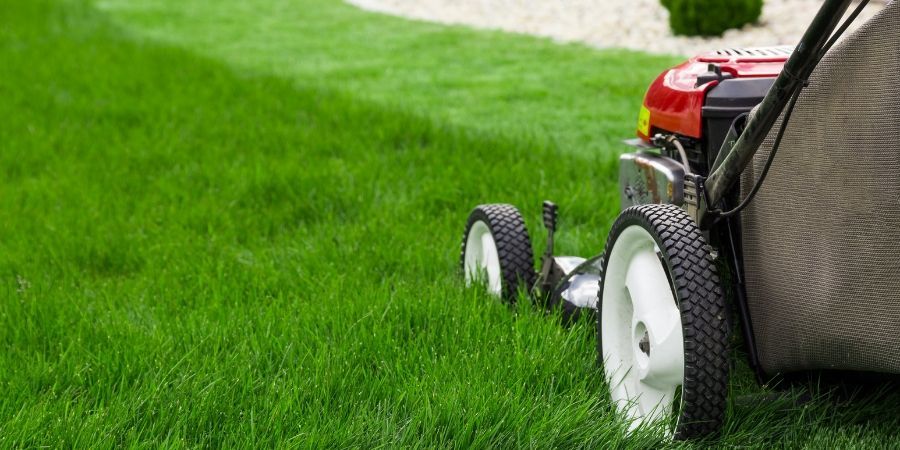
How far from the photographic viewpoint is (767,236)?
176cm

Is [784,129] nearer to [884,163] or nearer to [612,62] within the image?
[884,163]


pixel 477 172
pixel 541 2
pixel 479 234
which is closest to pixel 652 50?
pixel 541 2

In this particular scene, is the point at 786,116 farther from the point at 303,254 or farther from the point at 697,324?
the point at 303,254

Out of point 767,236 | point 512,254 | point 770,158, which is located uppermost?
point 770,158

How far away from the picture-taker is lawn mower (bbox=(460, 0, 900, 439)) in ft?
5.03

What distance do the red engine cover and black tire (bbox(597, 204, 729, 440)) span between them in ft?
1.31

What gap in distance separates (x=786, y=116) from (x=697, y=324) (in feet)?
1.23

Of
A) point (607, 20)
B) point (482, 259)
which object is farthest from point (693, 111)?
point (607, 20)

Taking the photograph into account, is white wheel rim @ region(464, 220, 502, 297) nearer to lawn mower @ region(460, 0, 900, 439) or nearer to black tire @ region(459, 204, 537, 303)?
black tire @ region(459, 204, 537, 303)

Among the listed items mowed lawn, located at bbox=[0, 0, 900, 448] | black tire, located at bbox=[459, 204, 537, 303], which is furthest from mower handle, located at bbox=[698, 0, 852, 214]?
black tire, located at bbox=[459, 204, 537, 303]

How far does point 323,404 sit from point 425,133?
311 cm

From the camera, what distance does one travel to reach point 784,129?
5.44 feet

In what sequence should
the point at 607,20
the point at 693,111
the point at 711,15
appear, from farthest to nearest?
the point at 607,20, the point at 711,15, the point at 693,111

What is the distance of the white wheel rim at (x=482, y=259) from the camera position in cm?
262
